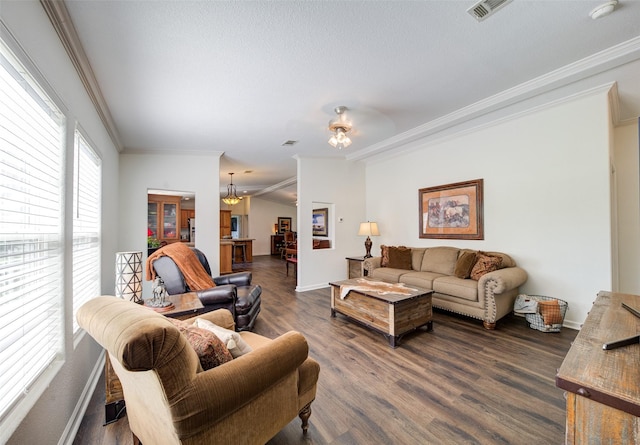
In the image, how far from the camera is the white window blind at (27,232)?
1.12m

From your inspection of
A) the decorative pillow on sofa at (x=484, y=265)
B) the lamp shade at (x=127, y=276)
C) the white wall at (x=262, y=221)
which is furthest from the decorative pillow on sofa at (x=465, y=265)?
the white wall at (x=262, y=221)

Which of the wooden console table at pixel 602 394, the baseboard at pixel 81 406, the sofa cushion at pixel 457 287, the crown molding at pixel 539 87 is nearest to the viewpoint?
the wooden console table at pixel 602 394

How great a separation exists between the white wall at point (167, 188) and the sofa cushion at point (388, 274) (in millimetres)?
2954

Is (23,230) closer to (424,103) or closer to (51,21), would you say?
(51,21)

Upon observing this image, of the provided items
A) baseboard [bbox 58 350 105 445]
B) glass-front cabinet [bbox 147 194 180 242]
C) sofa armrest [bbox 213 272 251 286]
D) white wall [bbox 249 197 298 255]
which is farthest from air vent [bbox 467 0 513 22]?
white wall [bbox 249 197 298 255]

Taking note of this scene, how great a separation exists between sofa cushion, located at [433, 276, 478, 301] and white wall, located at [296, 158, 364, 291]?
2344 mm

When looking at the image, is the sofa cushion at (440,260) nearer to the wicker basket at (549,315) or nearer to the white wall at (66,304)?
the wicker basket at (549,315)

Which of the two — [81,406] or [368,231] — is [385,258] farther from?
[81,406]

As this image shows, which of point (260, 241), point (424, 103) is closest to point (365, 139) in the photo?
point (424, 103)

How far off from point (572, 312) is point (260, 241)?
414 inches

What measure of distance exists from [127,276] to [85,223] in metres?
0.68

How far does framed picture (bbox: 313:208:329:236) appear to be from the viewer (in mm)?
6234

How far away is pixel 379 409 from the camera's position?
70.0 inches

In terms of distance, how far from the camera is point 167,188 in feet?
15.3
